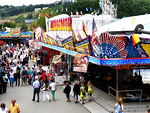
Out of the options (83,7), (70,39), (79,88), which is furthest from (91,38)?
(83,7)

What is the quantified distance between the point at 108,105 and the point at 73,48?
17.6 ft

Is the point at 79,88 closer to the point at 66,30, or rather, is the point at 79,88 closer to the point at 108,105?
the point at 108,105

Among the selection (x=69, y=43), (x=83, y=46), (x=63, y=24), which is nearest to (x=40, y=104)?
(x=83, y=46)

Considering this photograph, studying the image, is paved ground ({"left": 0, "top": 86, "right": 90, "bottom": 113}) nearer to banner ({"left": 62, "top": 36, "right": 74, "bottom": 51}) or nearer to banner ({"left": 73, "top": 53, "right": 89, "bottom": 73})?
banner ({"left": 73, "top": 53, "right": 89, "bottom": 73})

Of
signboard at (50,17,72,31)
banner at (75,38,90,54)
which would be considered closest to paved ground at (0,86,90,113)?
banner at (75,38,90,54)

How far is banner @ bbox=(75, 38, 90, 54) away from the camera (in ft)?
50.1

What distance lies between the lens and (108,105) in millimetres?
14359

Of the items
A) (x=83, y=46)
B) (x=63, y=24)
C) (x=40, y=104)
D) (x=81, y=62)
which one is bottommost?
(x=40, y=104)

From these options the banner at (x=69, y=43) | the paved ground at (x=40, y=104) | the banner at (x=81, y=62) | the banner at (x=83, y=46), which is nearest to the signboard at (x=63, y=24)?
the banner at (x=69, y=43)

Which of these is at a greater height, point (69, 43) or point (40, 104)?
point (69, 43)

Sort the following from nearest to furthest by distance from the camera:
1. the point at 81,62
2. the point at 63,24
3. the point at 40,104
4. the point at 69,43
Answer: the point at 40,104
the point at 81,62
the point at 69,43
the point at 63,24

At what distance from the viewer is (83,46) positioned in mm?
16031

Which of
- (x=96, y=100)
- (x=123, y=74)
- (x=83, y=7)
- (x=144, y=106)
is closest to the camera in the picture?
(x=144, y=106)

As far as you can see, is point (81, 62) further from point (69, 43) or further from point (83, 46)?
point (69, 43)
